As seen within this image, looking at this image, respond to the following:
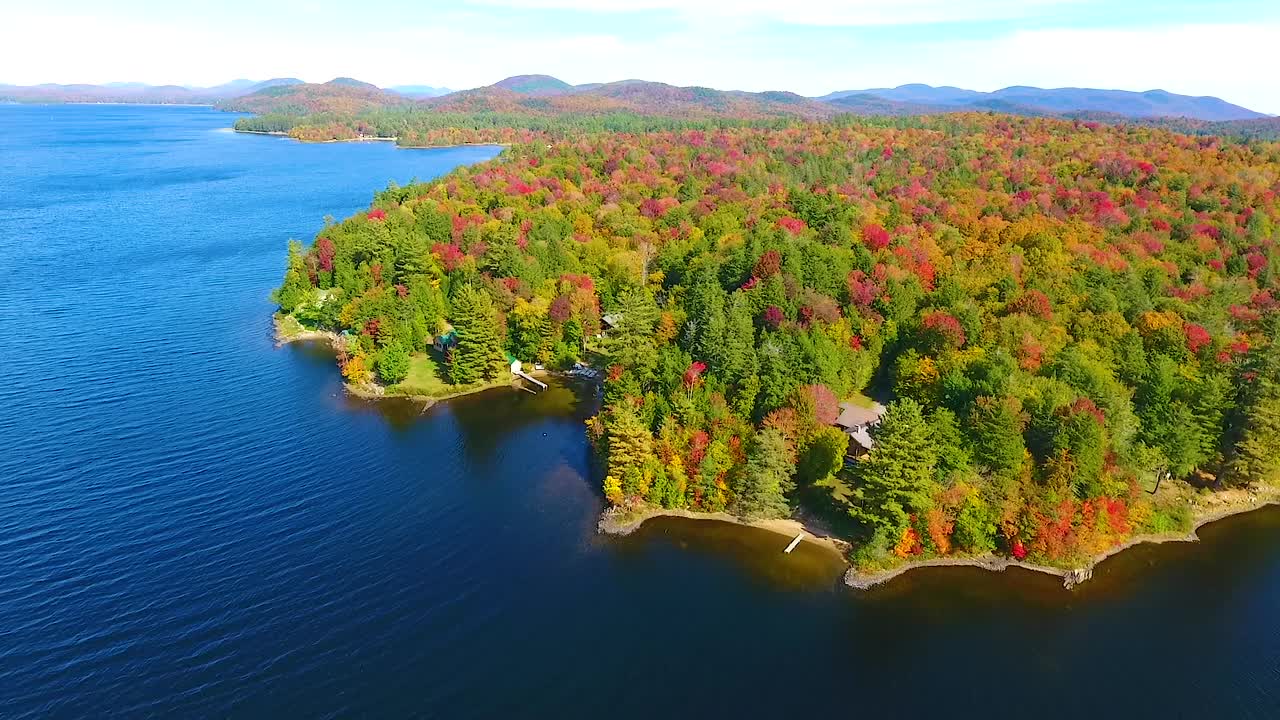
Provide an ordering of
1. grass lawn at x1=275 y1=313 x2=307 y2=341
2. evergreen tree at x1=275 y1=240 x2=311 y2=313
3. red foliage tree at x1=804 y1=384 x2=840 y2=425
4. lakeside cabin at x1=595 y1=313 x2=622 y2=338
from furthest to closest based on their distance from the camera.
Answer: evergreen tree at x1=275 y1=240 x2=311 y2=313 → grass lawn at x1=275 y1=313 x2=307 y2=341 → lakeside cabin at x1=595 y1=313 x2=622 y2=338 → red foliage tree at x1=804 y1=384 x2=840 y2=425

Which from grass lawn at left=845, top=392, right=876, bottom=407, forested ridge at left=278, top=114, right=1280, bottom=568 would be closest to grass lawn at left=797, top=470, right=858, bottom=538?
forested ridge at left=278, top=114, right=1280, bottom=568

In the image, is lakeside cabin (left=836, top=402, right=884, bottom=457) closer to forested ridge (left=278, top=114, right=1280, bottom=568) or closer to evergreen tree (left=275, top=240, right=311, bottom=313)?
forested ridge (left=278, top=114, right=1280, bottom=568)

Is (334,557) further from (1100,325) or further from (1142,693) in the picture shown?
(1100,325)

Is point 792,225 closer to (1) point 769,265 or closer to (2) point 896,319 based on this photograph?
(1) point 769,265

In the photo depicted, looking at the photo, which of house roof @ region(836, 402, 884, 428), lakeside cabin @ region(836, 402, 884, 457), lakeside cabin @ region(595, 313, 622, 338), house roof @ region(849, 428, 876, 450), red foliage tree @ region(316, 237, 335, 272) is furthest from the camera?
red foliage tree @ region(316, 237, 335, 272)

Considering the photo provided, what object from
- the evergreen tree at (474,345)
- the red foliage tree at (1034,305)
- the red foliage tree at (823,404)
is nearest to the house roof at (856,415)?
the red foliage tree at (823,404)

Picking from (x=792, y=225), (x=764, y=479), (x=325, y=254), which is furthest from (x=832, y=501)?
(x=325, y=254)

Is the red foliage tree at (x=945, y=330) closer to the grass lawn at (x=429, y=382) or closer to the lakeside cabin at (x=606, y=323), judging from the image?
the lakeside cabin at (x=606, y=323)

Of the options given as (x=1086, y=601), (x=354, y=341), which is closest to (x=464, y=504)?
(x=354, y=341)
